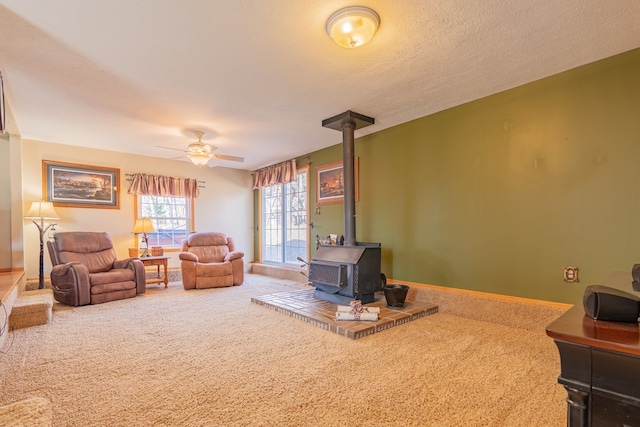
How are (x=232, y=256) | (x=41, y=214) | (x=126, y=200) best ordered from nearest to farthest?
(x=41, y=214)
(x=232, y=256)
(x=126, y=200)

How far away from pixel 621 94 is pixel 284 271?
16.8 ft

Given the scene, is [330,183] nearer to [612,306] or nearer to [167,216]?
[167,216]

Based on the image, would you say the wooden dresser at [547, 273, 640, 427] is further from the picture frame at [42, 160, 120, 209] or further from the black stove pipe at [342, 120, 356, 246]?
the picture frame at [42, 160, 120, 209]

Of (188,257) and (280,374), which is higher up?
(188,257)

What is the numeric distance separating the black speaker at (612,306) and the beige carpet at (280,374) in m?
0.98

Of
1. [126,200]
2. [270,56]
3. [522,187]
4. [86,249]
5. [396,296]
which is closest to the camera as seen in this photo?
[270,56]

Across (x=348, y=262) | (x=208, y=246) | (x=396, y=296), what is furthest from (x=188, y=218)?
(x=396, y=296)

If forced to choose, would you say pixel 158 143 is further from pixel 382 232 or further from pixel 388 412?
pixel 388 412

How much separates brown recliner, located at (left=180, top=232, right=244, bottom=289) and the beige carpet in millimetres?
1780

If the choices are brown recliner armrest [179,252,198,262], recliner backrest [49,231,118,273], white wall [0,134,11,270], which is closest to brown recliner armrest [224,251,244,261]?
brown recliner armrest [179,252,198,262]

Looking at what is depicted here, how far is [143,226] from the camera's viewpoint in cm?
539

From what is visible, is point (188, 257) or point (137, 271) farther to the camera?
point (188, 257)

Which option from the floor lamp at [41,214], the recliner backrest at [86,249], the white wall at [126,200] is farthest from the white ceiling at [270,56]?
the recliner backrest at [86,249]

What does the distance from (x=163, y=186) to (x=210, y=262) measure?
67.1 inches
